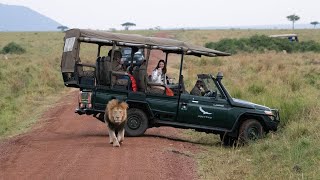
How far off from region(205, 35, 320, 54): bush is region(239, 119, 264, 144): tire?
105 ft

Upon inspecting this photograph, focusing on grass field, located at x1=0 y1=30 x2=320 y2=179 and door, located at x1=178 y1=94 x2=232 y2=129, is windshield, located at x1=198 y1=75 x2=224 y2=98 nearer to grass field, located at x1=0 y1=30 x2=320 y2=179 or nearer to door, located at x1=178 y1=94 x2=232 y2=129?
door, located at x1=178 y1=94 x2=232 y2=129

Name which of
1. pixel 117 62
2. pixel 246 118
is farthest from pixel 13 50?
pixel 246 118

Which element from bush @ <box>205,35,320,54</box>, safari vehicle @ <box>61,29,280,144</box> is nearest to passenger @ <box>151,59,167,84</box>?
safari vehicle @ <box>61,29,280,144</box>

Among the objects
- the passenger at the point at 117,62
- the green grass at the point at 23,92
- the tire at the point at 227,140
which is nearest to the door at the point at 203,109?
the tire at the point at 227,140

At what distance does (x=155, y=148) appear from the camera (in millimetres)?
10469

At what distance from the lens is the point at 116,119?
10.6 metres

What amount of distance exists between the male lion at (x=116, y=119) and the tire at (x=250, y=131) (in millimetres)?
2733

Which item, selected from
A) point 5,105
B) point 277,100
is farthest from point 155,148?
point 5,105

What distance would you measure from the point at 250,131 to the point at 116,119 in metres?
3.08

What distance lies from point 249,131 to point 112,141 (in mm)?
3098

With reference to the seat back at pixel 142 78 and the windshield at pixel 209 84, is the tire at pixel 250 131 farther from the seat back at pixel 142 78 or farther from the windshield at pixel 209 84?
the seat back at pixel 142 78

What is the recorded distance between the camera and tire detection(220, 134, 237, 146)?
1215 centimetres

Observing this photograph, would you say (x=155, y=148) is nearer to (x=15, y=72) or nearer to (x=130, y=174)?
(x=130, y=174)

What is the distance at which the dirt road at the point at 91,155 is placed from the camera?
833 centimetres
